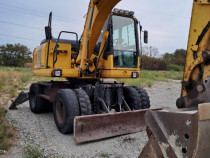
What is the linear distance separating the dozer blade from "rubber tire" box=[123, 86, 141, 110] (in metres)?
0.60

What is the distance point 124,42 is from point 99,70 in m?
0.95

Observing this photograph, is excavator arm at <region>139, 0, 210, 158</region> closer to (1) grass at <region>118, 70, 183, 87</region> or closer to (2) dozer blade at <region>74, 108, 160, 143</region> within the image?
(2) dozer blade at <region>74, 108, 160, 143</region>

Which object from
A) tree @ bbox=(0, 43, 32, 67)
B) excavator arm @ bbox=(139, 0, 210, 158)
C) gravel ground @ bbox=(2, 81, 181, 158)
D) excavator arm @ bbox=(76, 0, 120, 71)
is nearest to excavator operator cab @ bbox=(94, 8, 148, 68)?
excavator arm @ bbox=(76, 0, 120, 71)

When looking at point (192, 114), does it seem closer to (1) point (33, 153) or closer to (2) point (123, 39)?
(1) point (33, 153)

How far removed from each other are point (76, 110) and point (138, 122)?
1.38 metres

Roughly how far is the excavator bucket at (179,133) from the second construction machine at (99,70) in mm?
2114

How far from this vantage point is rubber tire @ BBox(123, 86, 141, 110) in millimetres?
5352

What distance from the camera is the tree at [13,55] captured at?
44312 mm

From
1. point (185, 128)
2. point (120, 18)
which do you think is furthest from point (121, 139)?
point (120, 18)

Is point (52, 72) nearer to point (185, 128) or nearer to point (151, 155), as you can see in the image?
point (151, 155)

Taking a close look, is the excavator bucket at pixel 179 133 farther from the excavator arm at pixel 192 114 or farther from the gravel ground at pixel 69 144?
the gravel ground at pixel 69 144

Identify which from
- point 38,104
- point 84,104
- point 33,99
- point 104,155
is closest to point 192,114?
point 104,155

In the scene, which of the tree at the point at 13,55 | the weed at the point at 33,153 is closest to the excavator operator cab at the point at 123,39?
the weed at the point at 33,153

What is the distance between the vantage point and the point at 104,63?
5422 mm
